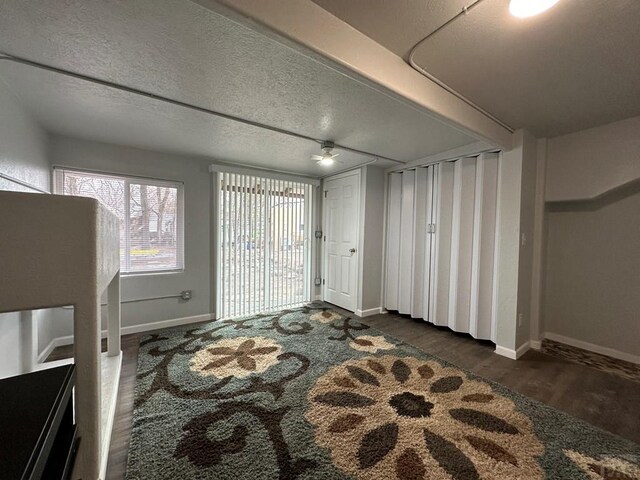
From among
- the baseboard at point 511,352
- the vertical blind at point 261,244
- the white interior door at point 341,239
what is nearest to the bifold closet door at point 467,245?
the baseboard at point 511,352

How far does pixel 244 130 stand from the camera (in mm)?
2455

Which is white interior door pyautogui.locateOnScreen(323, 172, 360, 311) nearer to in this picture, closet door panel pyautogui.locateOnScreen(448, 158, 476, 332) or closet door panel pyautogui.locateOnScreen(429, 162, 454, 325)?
closet door panel pyautogui.locateOnScreen(429, 162, 454, 325)

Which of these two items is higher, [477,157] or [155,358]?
[477,157]

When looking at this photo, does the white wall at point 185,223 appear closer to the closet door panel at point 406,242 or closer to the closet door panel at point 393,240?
the closet door panel at point 393,240

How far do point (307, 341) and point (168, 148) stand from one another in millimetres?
2784

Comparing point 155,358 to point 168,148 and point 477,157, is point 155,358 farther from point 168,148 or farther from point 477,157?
point 477,157

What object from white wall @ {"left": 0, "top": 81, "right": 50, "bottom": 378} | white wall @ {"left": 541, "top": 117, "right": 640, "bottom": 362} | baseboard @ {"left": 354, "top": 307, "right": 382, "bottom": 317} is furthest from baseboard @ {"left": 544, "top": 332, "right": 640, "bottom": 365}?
white wall @ {"left": 0, "top": 81, "right": 50, "bottom": 378}

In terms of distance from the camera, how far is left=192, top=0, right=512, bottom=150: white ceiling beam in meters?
0.99

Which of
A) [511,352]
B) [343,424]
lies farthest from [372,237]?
[343,424]

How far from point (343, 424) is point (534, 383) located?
1.73 meters

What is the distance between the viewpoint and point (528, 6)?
1.05m

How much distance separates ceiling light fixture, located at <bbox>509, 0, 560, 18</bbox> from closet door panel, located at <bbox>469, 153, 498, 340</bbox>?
1.94 meters

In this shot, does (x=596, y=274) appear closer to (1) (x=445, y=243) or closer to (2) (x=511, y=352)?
(2) (x=511, y=352)

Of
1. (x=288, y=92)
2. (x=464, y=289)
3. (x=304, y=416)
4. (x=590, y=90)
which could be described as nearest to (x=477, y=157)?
(x=590, y=90)
